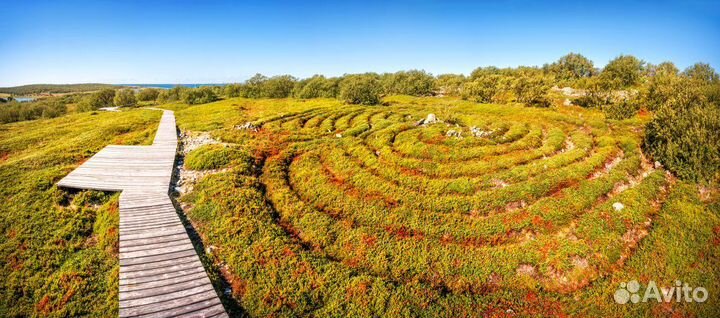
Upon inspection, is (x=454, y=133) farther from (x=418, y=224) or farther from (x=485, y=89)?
(x=485, y=89)

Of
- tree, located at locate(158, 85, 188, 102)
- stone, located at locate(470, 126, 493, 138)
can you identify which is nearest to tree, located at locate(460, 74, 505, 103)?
stone, located at locate(470, 126, 493, 138)

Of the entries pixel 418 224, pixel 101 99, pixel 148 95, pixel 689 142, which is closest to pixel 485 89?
pixel 689 142

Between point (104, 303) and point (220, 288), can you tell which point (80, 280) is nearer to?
point (104, 303)

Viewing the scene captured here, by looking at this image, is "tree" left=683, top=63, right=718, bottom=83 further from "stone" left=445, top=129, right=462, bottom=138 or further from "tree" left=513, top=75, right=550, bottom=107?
"stone" left=445, top=129, right=462, bottom=138

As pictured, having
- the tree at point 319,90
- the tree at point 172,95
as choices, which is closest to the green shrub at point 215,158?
the tree at point 319,90

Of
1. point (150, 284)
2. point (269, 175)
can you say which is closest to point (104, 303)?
point (150, 284)
